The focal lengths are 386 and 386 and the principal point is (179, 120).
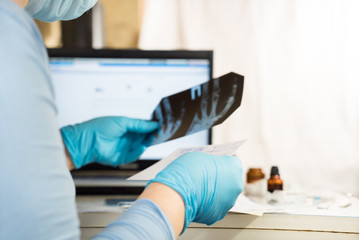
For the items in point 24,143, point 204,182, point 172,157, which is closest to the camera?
point 24,143

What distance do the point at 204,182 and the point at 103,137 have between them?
338 mm

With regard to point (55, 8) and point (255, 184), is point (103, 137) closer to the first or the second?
point (55, 8)

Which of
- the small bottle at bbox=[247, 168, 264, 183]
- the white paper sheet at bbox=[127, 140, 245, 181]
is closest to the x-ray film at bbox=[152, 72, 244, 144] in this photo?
the white paper sheet at bbox=[127, 140, 245, 181]

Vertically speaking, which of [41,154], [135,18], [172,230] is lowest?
[172,230]

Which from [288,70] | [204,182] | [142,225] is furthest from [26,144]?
[288,70]

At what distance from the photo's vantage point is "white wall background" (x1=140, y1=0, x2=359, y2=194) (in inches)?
41.5

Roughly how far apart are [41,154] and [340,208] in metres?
0.69

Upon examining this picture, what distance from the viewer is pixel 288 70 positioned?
111 cm

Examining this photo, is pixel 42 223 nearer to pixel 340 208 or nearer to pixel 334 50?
pixel 340 208

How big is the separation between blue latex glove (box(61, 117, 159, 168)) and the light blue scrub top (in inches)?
16.9

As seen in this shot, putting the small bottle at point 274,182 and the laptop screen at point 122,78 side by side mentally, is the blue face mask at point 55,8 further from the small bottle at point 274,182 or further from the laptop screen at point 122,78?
the small bottle at point 274,182

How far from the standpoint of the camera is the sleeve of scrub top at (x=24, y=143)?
1.17 ft

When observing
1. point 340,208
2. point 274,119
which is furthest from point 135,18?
point 340,208

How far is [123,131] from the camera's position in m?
0.83
